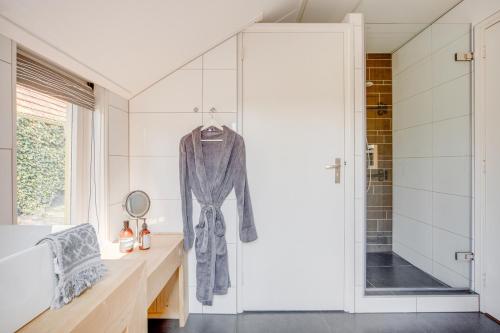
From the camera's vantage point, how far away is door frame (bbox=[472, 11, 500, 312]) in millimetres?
1872

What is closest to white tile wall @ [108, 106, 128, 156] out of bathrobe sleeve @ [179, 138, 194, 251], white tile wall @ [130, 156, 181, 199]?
white tile wall @ [130, 156, 181, 199]

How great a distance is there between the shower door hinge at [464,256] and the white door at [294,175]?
100 cm

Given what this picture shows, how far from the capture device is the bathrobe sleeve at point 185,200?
1816 millimetres

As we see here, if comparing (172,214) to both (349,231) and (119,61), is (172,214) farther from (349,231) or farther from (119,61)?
(349,231)

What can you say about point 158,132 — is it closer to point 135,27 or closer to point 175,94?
point 175,94

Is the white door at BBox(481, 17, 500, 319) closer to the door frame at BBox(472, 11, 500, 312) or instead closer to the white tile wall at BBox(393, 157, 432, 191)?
the door frame at BBox(472, 11, 500, 312)

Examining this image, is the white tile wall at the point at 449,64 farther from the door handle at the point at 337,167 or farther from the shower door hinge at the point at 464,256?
the shower door hinge at the point at 464,256

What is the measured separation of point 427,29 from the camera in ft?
7.47

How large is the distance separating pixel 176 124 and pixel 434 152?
2.31 m

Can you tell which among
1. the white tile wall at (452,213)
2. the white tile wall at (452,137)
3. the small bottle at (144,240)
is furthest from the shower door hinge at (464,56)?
the small bottle at (144,240)

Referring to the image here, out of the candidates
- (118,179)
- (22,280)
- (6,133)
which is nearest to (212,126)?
(118,179)

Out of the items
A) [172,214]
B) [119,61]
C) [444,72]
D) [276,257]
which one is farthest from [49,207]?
[444,72]

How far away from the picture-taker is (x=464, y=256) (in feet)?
6.54

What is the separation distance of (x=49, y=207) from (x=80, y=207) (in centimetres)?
21
